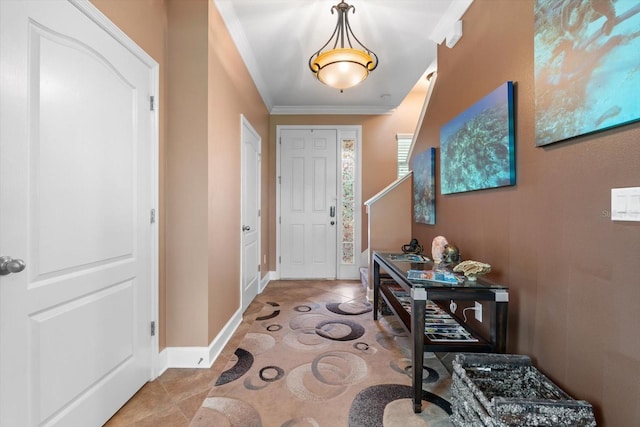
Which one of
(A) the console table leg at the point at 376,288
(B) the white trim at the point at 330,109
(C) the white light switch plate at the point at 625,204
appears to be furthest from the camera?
(B) the white trim at the point at 330,109

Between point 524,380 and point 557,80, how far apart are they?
1350 mm

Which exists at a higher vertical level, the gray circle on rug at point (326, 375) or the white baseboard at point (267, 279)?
the white baseboard at point (267, 279)

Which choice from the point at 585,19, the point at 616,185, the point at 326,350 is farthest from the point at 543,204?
the point at 326,350

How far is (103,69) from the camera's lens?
1.40 m

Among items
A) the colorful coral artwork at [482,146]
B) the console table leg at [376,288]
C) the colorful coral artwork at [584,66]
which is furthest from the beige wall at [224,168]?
the colorful coral artwork at [584,66]

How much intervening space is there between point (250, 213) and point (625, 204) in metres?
2.98

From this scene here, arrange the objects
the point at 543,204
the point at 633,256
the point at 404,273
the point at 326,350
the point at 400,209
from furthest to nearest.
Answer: the point at 400,209, the point at 326,350, the point at 404,273, the point at 543,204, the point at 633,256

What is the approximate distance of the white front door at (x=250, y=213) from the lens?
Answer: 2.94 m

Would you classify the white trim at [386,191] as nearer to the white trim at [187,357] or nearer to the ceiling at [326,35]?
the ceiling at [326,35]

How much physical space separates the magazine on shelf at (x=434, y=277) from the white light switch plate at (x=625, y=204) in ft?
2.40

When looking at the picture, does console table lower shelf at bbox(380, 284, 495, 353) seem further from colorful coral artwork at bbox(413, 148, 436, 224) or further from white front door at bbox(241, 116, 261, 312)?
white front door at bbox(241, 116, 261, 312)

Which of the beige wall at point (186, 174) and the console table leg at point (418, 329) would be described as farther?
the beige wall at point (186, 174)

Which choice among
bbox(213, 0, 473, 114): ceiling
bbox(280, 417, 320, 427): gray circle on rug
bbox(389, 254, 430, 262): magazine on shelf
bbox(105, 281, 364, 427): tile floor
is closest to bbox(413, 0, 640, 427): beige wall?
bbox(389, 254, 430, 262): magazine on shelf

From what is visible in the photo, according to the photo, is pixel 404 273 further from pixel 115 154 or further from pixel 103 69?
pixel 103 69
